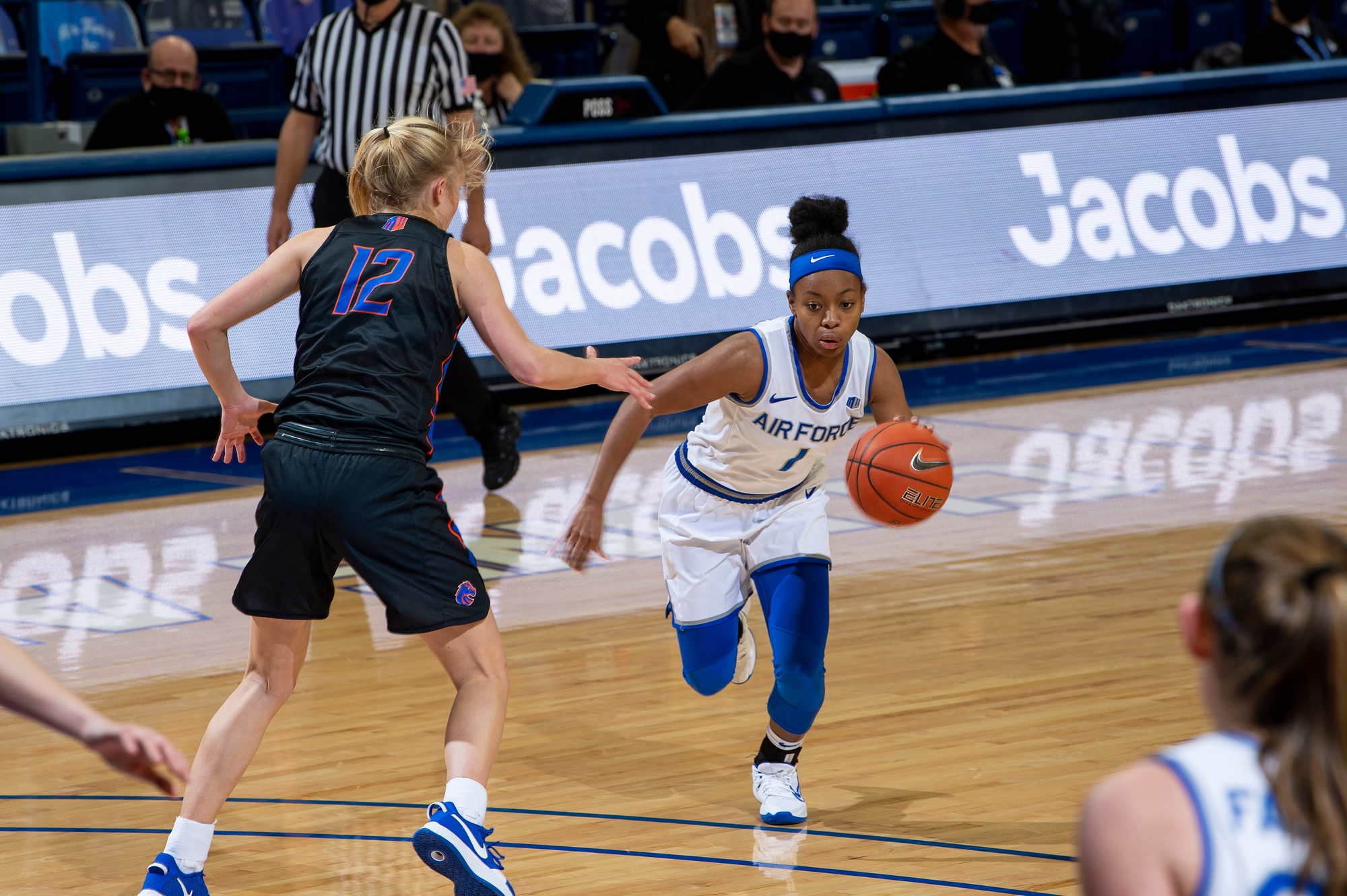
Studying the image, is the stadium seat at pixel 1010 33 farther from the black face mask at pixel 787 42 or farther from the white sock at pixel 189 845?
the white sock at pixel 189 845

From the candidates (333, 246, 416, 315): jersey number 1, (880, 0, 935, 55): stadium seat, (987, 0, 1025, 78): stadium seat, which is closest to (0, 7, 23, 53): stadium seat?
(880, 0, 935, 55): stadium seat

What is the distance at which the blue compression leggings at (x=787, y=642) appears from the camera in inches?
180

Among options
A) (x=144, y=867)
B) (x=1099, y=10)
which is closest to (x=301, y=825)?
(x=144, y=867)

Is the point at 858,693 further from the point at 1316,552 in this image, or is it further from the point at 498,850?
the point at 1316,552

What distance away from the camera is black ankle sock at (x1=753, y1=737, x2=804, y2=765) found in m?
4.61

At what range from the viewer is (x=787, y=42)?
37.3 feet

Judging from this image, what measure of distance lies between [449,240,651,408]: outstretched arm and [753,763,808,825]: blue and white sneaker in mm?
1142

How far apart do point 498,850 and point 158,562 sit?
3.66 meters

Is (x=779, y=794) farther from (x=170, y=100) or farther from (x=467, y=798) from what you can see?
(x=170, y=100)

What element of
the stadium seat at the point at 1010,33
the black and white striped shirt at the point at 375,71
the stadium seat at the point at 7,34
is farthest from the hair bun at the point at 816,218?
the stadium seat at the point at 1010,33

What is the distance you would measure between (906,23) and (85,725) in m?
14.5

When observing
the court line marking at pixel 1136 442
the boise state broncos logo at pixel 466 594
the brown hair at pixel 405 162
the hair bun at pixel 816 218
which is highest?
the brown hair at pixel 405 162

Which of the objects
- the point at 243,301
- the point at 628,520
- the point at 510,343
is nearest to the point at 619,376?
the point at 510,343

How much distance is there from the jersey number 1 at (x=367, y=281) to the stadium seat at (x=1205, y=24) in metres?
13.6
